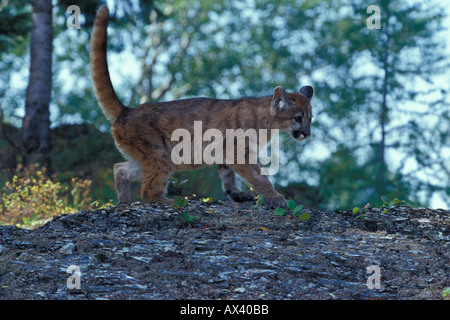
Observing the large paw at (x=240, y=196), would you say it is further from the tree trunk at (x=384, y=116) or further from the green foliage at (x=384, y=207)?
the tree trunk at (x=384, y=116)

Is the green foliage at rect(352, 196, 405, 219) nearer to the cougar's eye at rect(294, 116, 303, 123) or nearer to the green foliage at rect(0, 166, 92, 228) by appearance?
the cougar's eye at rect(294, 116, 303, 123)

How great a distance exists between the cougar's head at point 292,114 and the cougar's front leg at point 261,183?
0.69 metres

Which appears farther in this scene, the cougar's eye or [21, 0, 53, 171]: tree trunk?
[21, 0, 53, 171]: tree trunk

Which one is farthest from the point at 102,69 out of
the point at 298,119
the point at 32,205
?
the point at 32,205

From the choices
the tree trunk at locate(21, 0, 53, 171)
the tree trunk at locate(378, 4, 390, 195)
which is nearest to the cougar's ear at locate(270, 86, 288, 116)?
the tree trunk at locate(378, 4, 390, 195)

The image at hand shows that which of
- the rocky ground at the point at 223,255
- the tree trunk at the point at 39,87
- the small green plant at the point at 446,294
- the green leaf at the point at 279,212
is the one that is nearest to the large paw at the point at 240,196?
the rocky ground at the point at 223,255

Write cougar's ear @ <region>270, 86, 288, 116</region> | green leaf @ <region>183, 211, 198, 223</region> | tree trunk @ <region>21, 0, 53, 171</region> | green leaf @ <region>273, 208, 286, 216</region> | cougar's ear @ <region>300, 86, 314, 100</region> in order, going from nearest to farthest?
1. green leaf @ <region>183, 211, 198, 223</region>
2. green leaf @ <region>273, 208, 286, 216</region>
3. cougar's ear @ <region>270, 86, 288, 116</region>
4. cougar's ear @ <region>300, 86, 314, 100</region>
5. tree trunk @ <region>21, 0, 53, 171</region>

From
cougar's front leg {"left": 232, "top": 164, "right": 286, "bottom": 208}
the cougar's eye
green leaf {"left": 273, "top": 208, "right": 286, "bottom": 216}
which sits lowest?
green leaf {"left": 273, "top": 208, "right": 286, "bottom": 216}

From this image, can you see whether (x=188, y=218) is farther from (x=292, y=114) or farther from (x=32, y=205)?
(x=32, y=205)

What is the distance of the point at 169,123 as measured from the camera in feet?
24.5

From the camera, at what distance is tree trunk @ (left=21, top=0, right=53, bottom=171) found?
13477mm

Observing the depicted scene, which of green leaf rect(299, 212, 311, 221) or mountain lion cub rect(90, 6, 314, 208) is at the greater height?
mountain lion cub rect(90, 6, 314, 208)

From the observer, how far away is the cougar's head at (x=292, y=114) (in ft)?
24.4

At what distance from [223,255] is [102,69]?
3.25m
